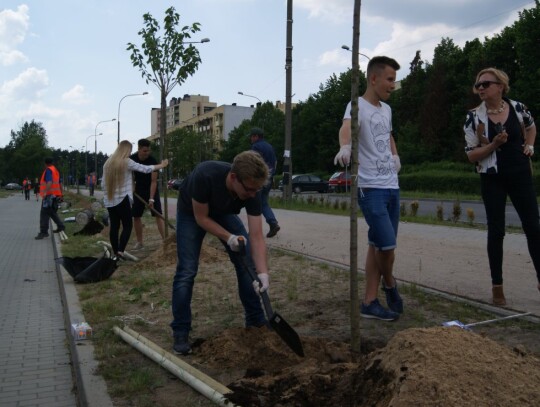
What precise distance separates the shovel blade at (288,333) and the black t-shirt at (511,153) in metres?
2.40

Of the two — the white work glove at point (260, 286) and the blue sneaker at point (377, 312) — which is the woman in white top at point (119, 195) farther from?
the white work glove at point (260, 286)

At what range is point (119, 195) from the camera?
26.8 feet

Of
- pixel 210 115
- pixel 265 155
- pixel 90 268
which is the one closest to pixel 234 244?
pixel 90 268

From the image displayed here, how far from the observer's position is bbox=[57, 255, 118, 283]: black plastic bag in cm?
683

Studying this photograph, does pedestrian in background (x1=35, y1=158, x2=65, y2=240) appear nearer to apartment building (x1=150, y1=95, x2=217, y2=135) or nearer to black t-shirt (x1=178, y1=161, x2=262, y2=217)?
black t-shirt (x1=178, y1=161, x2=262, y2=217)

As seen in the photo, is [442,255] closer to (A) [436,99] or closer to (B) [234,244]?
(B) [234,244]

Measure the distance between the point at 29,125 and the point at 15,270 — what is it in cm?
11820

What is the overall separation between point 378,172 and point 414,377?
2201 mm

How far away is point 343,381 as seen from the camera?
279 cm

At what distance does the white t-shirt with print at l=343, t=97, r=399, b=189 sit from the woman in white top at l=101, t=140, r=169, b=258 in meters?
4.62

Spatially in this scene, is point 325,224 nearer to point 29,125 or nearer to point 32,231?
point 32,231

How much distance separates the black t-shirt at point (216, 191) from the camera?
A: 383cm

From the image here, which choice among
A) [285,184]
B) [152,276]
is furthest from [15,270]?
[285,184]

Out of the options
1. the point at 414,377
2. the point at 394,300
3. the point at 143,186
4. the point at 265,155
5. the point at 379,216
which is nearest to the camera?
the point at 414,377
